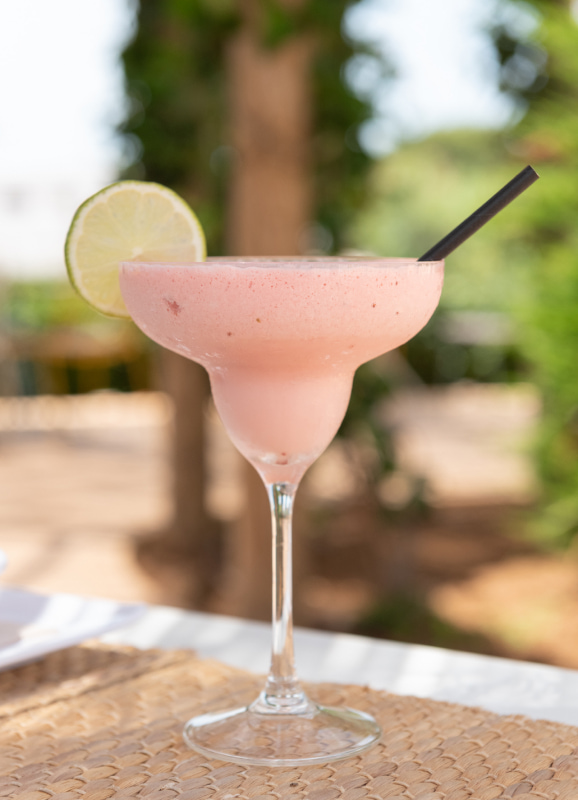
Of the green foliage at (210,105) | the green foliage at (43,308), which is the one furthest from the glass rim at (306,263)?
the green foliage at (43,308)

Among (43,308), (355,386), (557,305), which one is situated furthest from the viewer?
(43,308)

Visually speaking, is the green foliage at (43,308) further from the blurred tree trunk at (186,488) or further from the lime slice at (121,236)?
the lime slice at (121,236)

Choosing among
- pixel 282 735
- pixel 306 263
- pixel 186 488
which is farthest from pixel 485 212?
pixel 186 488

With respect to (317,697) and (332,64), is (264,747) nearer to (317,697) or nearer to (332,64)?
(317,697)

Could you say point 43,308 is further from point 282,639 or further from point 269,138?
point 282,639

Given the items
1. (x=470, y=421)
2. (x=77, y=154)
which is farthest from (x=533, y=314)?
(x=77, y=154)
